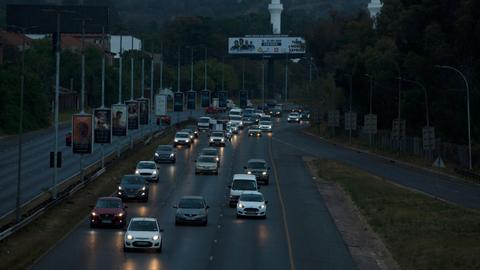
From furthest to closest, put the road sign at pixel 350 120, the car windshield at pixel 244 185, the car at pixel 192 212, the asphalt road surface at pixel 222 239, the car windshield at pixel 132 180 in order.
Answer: the road sign at pixel 350 120, the car windshield at pixel 132 180, the car windshield at pixel 244 185, the car at pixel 192 212, the asphalt road surface at pixel 222 239

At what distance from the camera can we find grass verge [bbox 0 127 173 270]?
125ft

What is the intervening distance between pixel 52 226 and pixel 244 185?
44.7 ft

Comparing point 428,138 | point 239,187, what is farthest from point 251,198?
point 428,138

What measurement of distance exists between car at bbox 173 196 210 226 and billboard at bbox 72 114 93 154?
1449cm

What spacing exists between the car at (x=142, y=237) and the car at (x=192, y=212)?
30.1 feet

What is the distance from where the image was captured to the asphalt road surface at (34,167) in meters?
63.2

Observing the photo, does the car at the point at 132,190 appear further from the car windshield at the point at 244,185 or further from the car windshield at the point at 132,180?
the car windshield at the point at 244,185

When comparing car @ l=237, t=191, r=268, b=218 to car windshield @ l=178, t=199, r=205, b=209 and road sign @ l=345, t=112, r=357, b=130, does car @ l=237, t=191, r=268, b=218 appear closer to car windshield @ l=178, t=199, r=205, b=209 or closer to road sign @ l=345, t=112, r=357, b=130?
car windshield @ l=178, t=199, r=205, b=209

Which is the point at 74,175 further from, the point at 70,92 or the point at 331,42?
the point at 331,42

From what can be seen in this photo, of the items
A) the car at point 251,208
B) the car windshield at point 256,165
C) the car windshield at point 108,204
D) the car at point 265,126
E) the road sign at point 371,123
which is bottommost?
the car at point 251,208

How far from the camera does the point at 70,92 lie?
161875mm

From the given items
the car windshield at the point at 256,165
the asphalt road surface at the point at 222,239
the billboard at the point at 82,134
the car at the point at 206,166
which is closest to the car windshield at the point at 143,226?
the asphalt road surface at the point at 222,239

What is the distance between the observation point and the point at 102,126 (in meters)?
67.8

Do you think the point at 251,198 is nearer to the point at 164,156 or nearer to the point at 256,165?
the point at 256,165
